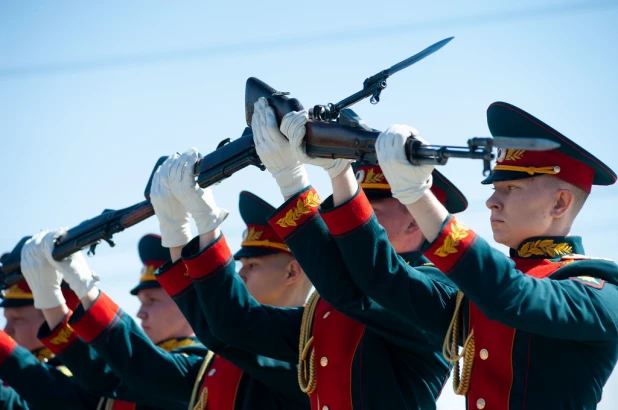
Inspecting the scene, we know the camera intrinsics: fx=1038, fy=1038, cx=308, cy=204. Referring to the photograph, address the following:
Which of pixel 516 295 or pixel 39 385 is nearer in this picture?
pixel 516 295

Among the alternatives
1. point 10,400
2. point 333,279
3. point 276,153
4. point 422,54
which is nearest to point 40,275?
point 10,400

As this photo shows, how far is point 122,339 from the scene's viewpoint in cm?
722

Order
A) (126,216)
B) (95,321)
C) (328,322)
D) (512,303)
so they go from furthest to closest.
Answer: (95,321), (126,216), (328,322), (512,303)

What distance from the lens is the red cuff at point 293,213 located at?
5.47 m

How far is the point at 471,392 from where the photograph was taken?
4.77 meters

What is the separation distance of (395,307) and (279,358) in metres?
1.47

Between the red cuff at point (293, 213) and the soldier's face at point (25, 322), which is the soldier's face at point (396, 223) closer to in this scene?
the red cuff at point (293, 213)

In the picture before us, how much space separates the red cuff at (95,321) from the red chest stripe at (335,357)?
6.76 feet

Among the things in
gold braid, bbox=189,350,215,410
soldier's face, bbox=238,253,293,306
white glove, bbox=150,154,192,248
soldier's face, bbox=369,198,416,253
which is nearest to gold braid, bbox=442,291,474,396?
soldier's face, bbox=369,198,416,253

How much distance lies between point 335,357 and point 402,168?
1651 mm

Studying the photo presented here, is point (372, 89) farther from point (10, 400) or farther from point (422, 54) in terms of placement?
point (10, 400)

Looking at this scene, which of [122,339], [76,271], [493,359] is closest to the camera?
[493,359]

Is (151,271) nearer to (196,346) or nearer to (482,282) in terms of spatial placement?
(196,346)

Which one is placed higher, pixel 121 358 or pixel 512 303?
pixel 512 303
